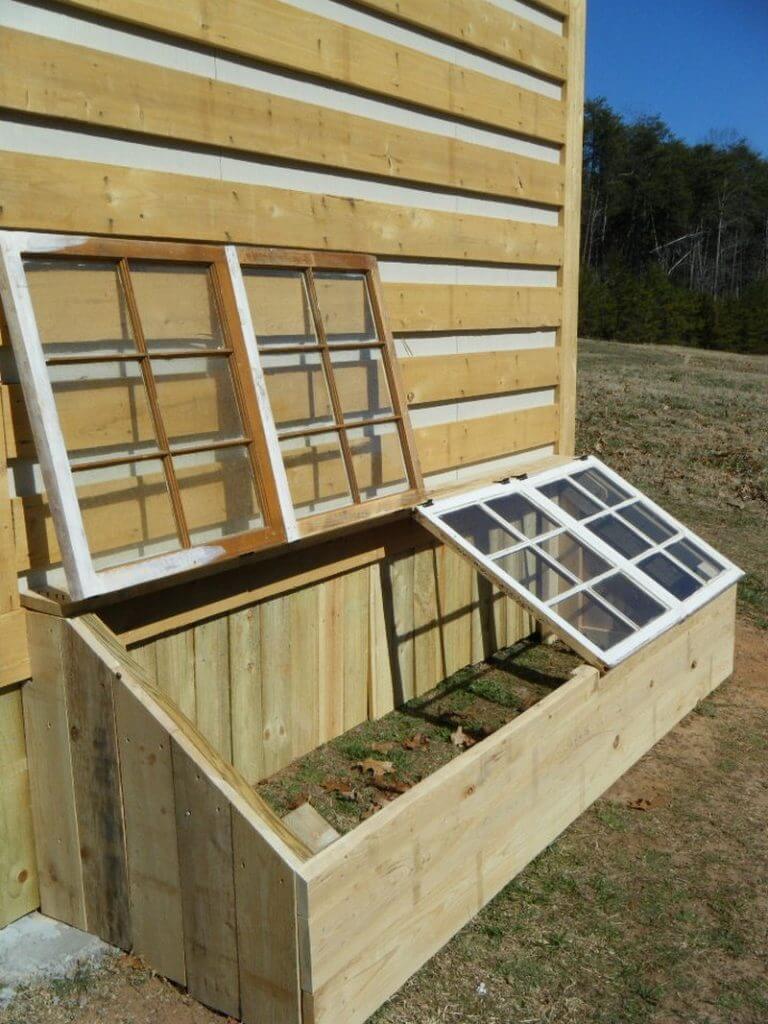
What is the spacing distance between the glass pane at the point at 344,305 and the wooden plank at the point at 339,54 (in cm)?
85

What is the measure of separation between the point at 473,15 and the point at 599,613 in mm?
3205

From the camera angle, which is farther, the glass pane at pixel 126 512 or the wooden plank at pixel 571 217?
the wooden plank at pixel 571 217

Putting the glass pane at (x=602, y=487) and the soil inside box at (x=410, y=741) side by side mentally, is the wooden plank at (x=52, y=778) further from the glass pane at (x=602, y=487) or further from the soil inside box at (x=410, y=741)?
the glass pane at (x=602, y=487)

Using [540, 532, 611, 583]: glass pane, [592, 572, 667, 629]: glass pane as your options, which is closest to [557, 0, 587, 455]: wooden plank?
[540, 532, 611, 583]: glass pane

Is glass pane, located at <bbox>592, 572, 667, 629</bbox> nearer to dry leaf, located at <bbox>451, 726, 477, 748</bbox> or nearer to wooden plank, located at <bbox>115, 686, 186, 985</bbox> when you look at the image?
dry leaf, located at <bbox>451, 726, 477, 748</bbox>

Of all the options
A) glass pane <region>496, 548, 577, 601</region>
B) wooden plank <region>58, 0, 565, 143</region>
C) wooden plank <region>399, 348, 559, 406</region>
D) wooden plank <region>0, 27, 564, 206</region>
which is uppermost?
wooden plank <region>58, 0, 565, 143</region>

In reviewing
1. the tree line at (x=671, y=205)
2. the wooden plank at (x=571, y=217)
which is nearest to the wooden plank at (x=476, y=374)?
the wooden plank at (x=571, y=217)

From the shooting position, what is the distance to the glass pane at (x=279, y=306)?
13.4ft

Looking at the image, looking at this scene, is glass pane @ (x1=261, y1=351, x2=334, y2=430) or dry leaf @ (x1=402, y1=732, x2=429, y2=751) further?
dry leaf @ (x1=402, y1=732, x2=429, y2=751)

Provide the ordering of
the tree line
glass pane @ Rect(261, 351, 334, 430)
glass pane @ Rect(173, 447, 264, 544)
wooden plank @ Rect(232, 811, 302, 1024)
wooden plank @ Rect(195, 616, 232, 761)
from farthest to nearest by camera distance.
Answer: the tree line
glass pane @ Rect(261, 351, 334, 430)
wooden plank @ Rect(195, 616, 232, 761)
glass pane @ Rect(173, 447, 264, 544)
wooden plank @ Rect(232, 811, 302, 1024)

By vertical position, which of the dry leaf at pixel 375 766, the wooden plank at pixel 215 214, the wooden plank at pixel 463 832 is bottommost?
the dry leaf at pixel 375 766

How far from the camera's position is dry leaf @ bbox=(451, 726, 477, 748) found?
4.95m

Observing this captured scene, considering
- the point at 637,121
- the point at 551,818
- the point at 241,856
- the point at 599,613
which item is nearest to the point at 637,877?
the point at 551,818

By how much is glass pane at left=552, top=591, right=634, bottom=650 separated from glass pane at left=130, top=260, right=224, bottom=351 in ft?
6.07
